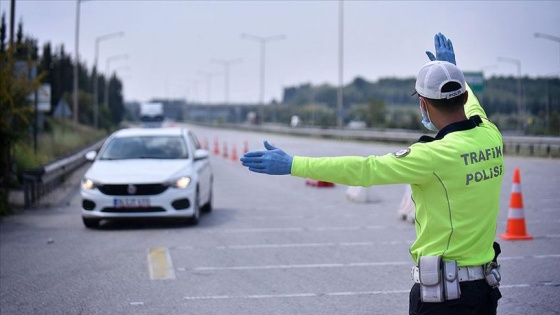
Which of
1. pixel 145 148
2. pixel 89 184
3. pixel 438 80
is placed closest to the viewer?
pixel 438 80

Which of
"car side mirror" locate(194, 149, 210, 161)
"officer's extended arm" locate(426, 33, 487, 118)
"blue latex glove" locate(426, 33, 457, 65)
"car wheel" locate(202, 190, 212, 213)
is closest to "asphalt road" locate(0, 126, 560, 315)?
"car wheel" locate(202, 190, 212, 213)

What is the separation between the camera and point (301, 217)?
1620cm

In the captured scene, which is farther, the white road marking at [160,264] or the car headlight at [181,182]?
the car headlight at [181,182]

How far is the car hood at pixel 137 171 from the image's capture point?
1413cm

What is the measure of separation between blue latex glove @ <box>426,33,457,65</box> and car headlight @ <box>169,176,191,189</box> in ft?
30.6

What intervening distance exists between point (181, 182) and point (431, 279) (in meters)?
10.4

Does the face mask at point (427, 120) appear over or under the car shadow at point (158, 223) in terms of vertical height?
over

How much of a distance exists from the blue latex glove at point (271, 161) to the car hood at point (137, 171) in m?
9.86

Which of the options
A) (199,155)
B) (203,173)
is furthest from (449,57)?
(203,173)

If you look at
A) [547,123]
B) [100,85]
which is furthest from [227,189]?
[100,85]

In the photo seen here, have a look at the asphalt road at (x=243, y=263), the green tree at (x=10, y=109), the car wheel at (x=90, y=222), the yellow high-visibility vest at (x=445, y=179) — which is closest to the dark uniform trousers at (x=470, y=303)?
the yellow high-visibility vest at (x=445, y=179)

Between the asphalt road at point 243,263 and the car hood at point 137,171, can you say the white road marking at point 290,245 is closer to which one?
the asphalt road at point 243,263

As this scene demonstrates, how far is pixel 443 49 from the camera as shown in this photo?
521cm

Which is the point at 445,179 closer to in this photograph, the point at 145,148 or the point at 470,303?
the point at 470,303
